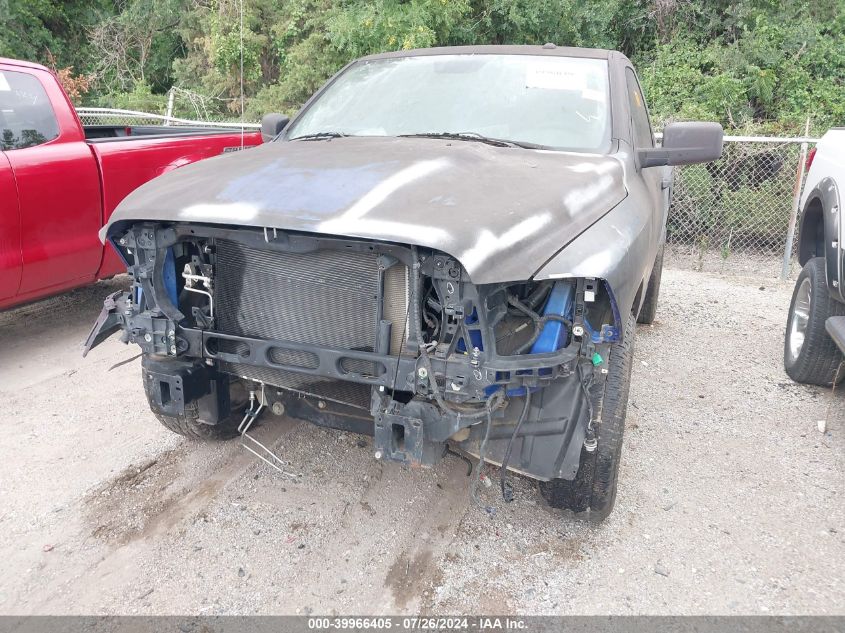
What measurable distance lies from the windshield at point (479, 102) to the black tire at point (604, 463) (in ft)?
3.66

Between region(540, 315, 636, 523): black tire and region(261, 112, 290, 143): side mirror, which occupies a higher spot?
region(261, 112, 290, 143): side mirror

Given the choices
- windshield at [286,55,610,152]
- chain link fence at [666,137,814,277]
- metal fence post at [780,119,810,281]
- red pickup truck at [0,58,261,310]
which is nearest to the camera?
windshield at [286,55,610,152]

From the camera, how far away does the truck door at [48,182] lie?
451cm

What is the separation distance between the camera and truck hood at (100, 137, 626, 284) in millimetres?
2240

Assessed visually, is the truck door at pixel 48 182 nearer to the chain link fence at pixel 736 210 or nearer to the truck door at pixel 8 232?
the truck door at pixel 8 232

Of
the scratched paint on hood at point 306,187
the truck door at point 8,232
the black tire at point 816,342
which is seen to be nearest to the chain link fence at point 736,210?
the black tire at point 816,342

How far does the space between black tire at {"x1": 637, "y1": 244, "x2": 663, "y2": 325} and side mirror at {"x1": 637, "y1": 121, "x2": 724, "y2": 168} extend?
2.12 m

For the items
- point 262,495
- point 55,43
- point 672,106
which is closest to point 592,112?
point 262,495

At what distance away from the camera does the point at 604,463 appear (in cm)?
285

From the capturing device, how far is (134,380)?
15.0ft

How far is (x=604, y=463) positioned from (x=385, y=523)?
98 centimetres

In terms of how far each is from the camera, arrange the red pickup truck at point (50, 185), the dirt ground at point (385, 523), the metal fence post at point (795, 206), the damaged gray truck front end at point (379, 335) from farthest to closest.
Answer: the metal fence post at point (795, 206)
the red pickup truck at point (50, 185)
the dirt ground at point (385, 523)
the damaged gray truck front end at point (379, 335)

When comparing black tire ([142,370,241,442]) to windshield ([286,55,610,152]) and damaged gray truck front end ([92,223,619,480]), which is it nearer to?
damaged gray truck front end ([92,223,619,480])

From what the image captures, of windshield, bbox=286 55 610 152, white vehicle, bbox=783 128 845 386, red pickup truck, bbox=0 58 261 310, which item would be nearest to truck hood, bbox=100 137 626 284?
windshield, bbox=286 55 610 152
